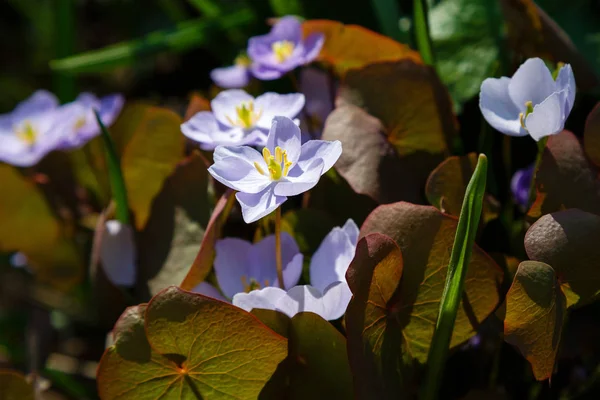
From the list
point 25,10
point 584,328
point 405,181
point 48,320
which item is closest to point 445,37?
point 405,181

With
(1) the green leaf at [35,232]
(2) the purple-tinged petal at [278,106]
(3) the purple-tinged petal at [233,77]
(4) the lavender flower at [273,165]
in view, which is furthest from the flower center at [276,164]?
(1) the green leaf at [35,232]

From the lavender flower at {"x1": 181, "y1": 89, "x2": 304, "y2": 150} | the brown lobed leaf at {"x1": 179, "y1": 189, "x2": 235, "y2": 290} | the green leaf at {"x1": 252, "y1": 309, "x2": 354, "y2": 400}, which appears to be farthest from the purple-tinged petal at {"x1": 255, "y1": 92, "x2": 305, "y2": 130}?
the green leaf at {"x1": 252, "y1": 309, "x2": 354, "y2": 400}

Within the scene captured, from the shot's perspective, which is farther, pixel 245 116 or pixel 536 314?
pixel 245 116

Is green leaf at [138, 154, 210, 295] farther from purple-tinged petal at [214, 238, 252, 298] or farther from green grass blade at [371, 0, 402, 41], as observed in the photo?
green grass blade at [371, 0, 402, 41]

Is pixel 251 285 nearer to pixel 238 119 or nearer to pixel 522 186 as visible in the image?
pixel 238 119

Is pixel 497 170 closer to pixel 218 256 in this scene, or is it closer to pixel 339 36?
pixel 339 36

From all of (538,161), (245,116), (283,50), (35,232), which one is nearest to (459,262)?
(538,161)
